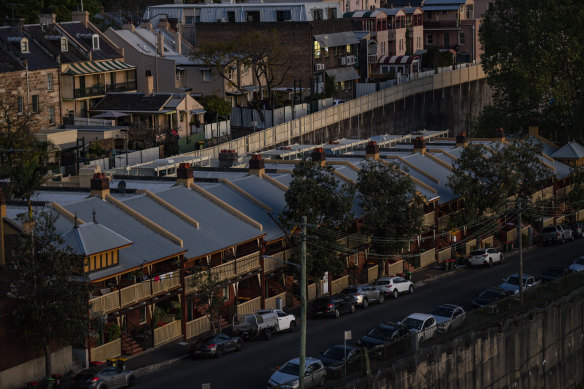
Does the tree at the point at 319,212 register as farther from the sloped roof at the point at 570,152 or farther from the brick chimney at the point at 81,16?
the brick chimney at the point at 81,16

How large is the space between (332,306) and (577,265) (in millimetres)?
19013

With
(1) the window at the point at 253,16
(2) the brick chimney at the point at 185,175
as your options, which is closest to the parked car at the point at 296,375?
(2) the brick chimney at the point at 185,175

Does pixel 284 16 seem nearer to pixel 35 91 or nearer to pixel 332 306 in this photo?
pixel 35 91

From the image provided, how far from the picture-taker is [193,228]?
203ft

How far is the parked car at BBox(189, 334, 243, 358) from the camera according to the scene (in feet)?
177

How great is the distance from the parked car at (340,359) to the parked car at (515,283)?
17.1 metres

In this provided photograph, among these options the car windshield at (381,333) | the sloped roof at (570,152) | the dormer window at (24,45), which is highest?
the dormer window at (24,45)

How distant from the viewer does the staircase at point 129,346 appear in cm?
5506

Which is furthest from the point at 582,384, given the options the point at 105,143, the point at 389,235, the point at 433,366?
the point at 105,143

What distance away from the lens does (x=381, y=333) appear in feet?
179

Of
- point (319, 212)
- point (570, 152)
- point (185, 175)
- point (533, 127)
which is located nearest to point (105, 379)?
point (319, 212)

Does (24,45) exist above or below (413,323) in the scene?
above

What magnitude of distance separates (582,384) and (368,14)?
92979mm

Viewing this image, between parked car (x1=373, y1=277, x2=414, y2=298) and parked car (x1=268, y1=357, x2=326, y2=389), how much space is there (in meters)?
18.4
